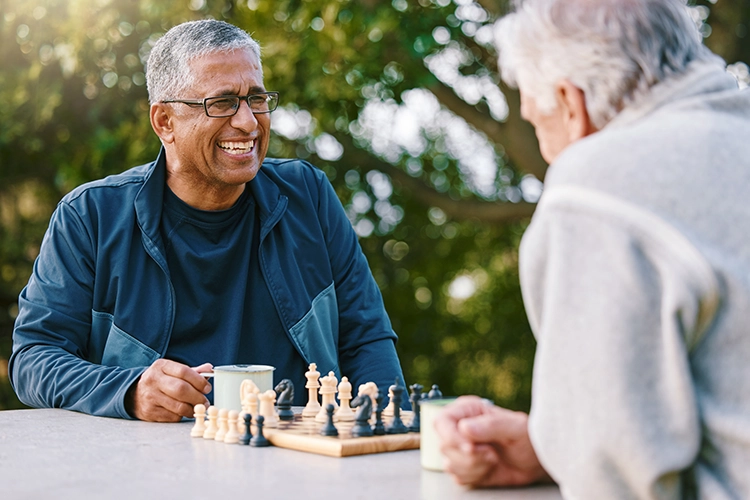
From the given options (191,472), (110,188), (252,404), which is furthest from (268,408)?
(110,188)

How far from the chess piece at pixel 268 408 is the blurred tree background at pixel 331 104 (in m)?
4.00

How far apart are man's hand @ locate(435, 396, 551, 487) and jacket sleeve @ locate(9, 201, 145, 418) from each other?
3.88 feet

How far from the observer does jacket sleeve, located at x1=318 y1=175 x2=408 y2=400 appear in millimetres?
3141

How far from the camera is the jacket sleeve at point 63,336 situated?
265 centimetres

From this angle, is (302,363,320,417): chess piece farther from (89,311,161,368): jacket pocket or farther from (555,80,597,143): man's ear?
(555,80,597,143): man's ear

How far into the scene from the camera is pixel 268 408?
227 cm

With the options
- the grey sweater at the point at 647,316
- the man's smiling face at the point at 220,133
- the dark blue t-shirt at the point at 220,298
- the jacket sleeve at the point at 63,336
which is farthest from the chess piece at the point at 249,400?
the man's smiling face at the point at 220,133

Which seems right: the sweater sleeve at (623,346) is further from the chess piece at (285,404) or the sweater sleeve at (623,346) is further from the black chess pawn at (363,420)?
the chess piece at (285,404)

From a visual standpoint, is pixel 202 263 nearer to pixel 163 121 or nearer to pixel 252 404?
pixel 163 121

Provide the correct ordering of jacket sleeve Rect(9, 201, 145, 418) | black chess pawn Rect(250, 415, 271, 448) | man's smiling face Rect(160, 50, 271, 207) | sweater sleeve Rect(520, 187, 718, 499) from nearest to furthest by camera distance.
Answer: sweater sleeve Rect(520, 187, 718, 499) → black chess pawn Rect(250, 415, 271, 448) → jacket sleeve Rect(9, 201, 145, 418) → man's smiling face Rect(160, 50, 271, 207)

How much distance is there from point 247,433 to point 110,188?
1297mm

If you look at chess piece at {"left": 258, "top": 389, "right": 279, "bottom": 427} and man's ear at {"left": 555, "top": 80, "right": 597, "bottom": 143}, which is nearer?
man's ear at {"left": 555, "top": 80, "right": 597, "bottom": 143}

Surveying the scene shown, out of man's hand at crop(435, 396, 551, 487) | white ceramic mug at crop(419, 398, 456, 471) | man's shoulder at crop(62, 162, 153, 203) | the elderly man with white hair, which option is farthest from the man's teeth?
the elderly man with white hair

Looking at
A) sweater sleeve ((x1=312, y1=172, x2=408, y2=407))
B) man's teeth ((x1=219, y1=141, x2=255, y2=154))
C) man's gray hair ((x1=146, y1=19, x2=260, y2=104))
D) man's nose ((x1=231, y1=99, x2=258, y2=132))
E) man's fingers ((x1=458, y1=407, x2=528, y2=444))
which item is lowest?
sweater sleeve ((x1=312, y1=172, x2=408, y2=407))
